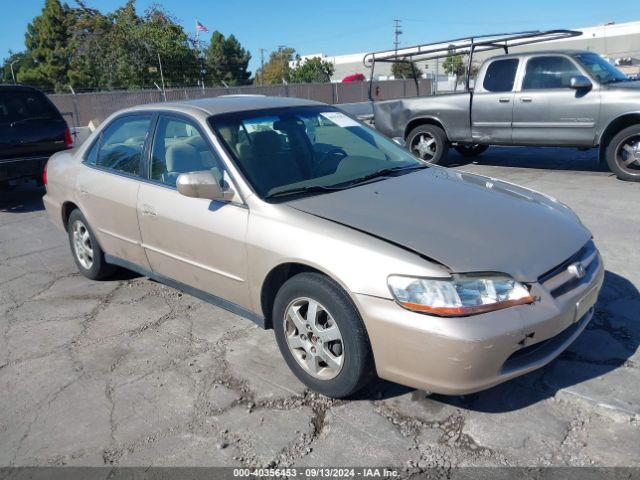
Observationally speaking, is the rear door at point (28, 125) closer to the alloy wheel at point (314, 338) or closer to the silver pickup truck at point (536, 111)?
the silver pickup truck at point (536, 111)

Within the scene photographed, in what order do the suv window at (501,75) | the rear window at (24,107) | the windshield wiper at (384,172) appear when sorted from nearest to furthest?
the windshield wiper at (384,172), the rear window at (24,107), the suv window at (501,75)

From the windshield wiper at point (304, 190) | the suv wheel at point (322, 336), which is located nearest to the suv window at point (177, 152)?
the windshield wiper at point (304, 190)

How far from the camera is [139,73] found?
103ft

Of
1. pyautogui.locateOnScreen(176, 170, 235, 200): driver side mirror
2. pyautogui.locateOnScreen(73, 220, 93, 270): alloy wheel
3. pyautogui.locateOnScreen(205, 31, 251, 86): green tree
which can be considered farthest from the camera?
pyautogui.locateOnScreen(205, 31, 251, 86): green tree

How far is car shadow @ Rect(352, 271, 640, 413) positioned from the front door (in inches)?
43.7

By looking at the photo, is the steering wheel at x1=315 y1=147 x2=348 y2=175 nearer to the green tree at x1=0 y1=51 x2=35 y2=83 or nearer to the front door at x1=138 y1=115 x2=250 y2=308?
the front door at x1=138 y1=115 x2=250 y2=308

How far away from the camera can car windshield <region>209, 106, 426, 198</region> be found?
3424 mm

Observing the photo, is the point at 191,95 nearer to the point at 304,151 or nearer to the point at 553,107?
the point at 553,107

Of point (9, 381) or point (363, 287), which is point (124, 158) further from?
point (363, 287)

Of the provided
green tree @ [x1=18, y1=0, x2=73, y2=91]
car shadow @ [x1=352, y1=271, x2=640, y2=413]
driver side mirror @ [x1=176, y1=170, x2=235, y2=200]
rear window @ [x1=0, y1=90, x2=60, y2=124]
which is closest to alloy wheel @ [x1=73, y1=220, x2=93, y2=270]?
driver side mirror @ [x1=176, y1=170, x2=235, y2=200]

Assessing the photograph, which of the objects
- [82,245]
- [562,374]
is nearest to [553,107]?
[562,374]

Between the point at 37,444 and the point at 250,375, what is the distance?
3.86ft

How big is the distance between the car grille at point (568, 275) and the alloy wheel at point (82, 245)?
3845 mm

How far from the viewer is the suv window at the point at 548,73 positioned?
26.3 ft
